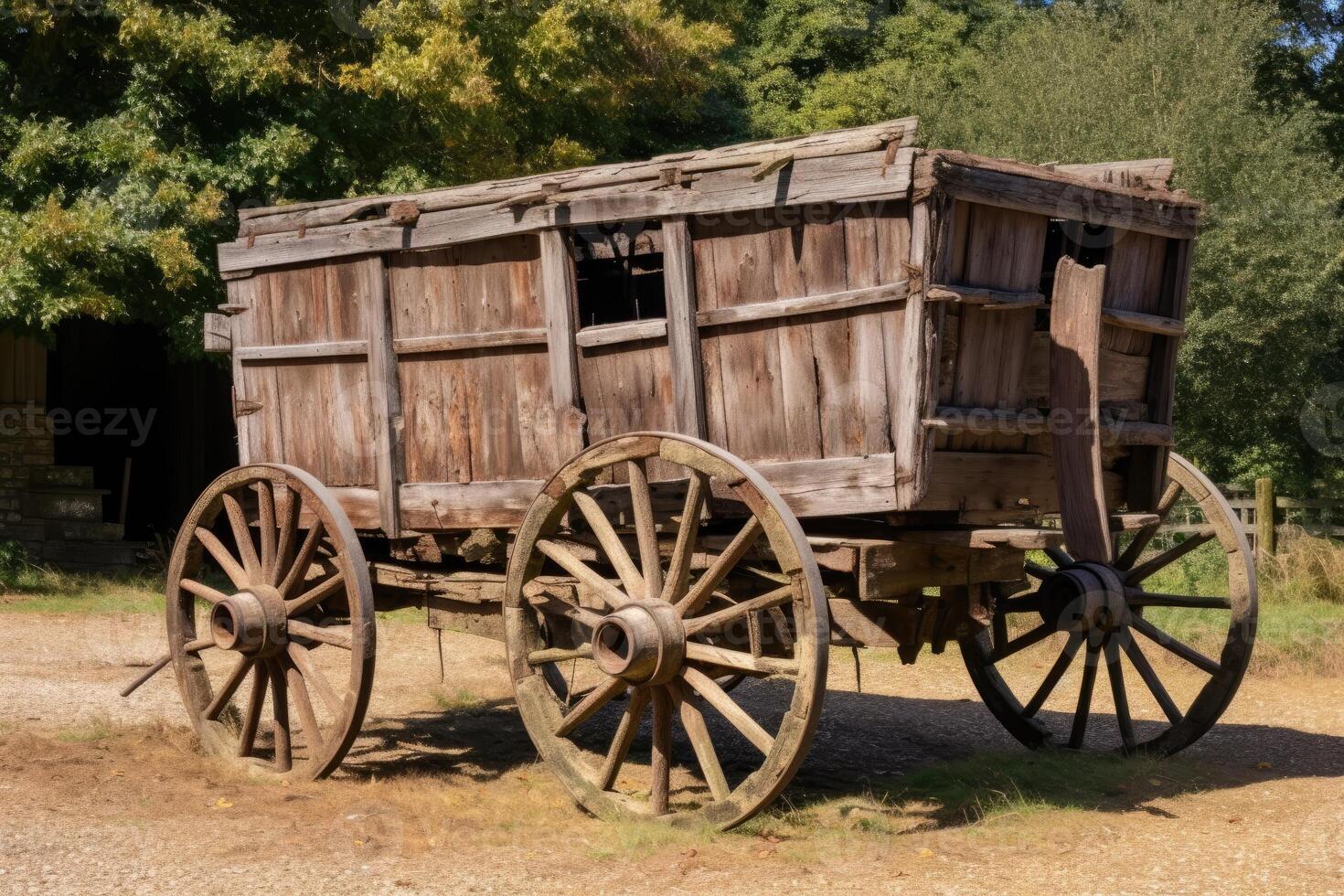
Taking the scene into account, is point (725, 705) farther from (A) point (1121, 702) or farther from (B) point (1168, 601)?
(B) point (1168, 601)

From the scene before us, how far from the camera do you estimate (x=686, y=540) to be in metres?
5.23

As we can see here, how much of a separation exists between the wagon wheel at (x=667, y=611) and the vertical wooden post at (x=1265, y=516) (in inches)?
390

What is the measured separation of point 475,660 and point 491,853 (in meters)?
5.22

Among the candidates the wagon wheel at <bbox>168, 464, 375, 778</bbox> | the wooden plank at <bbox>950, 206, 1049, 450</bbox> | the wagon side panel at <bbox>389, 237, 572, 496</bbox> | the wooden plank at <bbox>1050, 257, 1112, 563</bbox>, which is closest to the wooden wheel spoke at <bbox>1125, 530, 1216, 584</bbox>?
the wooden plank at <bbox>1050, 257, 1112, 563</bbox>

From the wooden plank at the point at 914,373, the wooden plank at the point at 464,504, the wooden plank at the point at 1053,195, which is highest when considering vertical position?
the wooden plank at the point at 1053,195

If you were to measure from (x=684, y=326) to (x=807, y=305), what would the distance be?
519 millimetres

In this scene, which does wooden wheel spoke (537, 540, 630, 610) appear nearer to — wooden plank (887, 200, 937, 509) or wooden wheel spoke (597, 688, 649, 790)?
wooden wheel spoke (597, 688, 649, 790)

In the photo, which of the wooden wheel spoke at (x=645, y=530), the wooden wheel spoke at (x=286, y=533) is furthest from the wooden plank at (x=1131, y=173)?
the wooden wheel spoke at (x=286, y=533)

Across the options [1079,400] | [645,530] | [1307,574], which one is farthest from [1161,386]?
[1307,574]

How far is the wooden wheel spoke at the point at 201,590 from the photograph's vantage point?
6.58m

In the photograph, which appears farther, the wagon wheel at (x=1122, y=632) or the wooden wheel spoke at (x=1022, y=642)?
the wooden wheel spoke at (x=1022, y=642)

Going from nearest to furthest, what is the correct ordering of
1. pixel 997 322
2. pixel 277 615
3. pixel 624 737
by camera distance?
pixel 624 737 → pixel 997 322 → pixel 277 615

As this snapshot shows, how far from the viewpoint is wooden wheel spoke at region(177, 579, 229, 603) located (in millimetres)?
6578

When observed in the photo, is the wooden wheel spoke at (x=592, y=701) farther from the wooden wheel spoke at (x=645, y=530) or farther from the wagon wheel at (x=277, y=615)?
the wagon wheel at (x=277, y=615)
